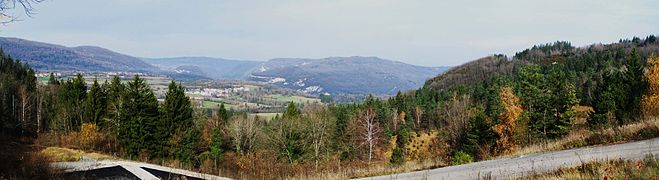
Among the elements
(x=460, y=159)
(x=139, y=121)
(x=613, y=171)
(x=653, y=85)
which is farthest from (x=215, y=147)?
(x=613, y=171)

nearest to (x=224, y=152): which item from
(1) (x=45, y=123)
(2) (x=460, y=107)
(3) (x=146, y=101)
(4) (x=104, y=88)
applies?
(3) (x=146, y=101)

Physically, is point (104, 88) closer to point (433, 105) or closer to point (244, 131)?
point (244, 131)

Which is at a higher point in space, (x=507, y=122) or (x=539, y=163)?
(x=539, y=163)

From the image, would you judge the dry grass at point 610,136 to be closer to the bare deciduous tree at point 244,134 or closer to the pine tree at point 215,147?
the pine tree at point 215,147

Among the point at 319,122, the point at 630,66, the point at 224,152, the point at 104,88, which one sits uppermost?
the point at 630,66

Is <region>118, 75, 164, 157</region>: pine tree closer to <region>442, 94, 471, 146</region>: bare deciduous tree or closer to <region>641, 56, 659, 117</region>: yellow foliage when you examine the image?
<region>442, 94, 471, 146</region>: bare deciduous tree

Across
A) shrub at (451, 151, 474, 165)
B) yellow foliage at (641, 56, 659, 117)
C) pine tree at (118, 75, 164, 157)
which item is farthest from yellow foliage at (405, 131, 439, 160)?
shrub at (451, 151, 474, 165)

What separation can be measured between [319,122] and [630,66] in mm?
35658

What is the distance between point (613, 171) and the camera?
6.43 meters

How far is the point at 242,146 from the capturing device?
203ft

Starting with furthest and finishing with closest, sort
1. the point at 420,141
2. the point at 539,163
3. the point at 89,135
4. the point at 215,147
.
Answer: the point at 420,141 → the point at 215,147 → the point at 89,135 → the point at 539,163

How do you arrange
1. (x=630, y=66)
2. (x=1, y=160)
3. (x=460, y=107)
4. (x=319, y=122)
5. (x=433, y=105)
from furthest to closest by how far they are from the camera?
(x=433, y=105)
(x=460, y=107)
(x=319, y=122)
(x=630, y=66)
(x=1, y=160)

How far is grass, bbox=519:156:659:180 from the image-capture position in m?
6.00

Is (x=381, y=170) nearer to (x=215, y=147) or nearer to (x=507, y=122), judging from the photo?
(x=215, y=147)
